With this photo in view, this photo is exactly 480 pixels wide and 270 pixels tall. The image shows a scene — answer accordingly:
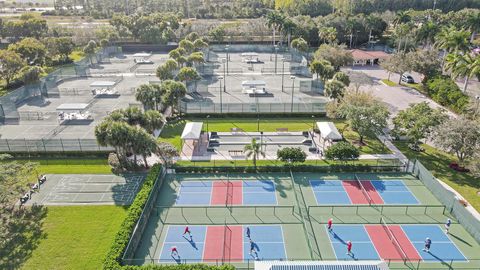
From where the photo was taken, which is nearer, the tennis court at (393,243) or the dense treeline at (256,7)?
the tennis court at (393,243)

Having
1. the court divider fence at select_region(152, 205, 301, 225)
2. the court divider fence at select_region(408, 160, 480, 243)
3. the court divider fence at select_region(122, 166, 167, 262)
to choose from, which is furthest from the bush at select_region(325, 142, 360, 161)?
the court divider fence at select_region(122, 166, 167, 262)

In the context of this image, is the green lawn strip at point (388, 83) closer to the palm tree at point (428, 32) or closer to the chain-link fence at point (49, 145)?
the palm tree at point (428, 32)

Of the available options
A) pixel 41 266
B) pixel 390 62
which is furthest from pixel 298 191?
pixel 390 62

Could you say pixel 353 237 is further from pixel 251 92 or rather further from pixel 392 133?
pixel 251 92

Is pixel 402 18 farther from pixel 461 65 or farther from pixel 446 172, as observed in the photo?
pixel 446 172

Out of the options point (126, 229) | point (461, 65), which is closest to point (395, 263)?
point (126, 229)

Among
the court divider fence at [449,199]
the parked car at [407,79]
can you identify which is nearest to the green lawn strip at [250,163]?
the court divider fence at [449,199]
